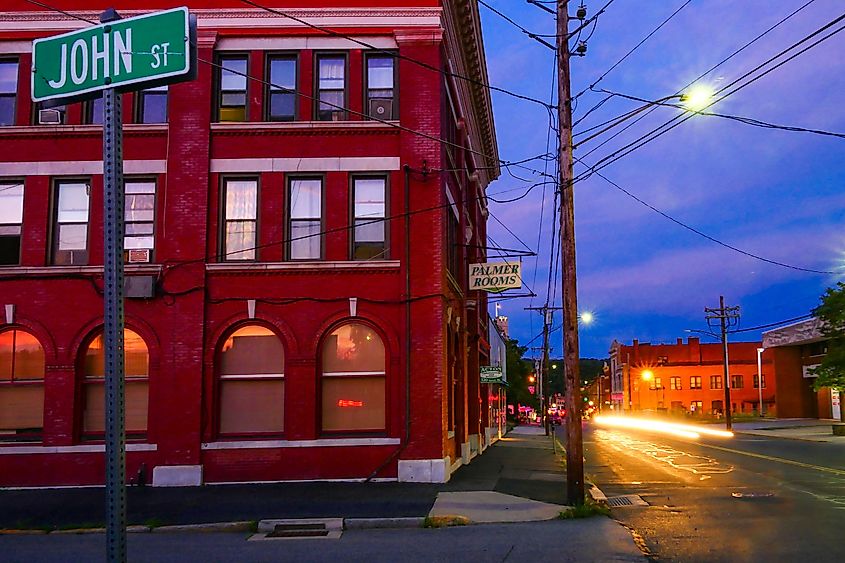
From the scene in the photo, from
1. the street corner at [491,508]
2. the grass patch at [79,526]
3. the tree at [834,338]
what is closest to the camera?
A: the grass patch at [79,526]

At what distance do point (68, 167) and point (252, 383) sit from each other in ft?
23.0

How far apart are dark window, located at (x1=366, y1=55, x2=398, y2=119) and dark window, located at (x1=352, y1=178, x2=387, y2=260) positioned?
1.73 meters

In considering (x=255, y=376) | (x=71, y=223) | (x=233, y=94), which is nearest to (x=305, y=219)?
(x=233, y=94)

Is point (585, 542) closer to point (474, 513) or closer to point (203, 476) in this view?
point (474, 513)

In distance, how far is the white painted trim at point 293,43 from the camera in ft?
65.3

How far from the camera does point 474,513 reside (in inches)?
572

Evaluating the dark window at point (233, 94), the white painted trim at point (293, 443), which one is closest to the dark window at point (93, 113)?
the dark window at point (233, 94)

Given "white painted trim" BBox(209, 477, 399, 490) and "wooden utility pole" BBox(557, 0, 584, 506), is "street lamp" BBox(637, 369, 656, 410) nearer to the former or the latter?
"white painted trim" BBox(209, 477, 399, 490)

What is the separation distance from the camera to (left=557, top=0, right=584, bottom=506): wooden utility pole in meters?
15.4

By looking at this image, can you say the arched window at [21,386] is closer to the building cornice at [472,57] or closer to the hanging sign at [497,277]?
the hanging sign at [497,277]

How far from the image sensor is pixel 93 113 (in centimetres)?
2006

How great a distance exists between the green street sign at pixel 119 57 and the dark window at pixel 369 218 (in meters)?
15.4

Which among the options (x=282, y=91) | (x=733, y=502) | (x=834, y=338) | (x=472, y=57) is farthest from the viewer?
(x=834, y=338)

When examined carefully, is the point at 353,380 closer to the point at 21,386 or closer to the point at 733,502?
the point at 21,386
